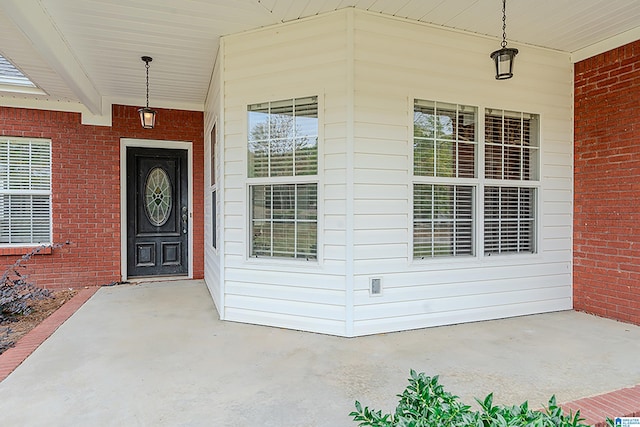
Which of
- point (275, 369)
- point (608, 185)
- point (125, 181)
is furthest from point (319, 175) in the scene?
point (125, 181)

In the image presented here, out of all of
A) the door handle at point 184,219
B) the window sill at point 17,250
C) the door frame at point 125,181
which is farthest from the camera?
the door handle at point 184,219

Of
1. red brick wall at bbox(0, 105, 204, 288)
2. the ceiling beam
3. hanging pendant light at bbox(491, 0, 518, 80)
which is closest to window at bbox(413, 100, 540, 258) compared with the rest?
hanging pendant light at bbox(491, 0, 518, 80)

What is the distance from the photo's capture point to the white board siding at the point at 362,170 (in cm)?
351

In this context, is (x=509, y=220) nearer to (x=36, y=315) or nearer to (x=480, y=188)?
(x=480, y=188)

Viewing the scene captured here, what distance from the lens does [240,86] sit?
3.91m

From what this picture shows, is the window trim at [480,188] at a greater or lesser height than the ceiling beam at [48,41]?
lesser

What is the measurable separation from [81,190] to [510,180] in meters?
5.98

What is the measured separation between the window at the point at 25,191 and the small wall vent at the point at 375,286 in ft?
16.5

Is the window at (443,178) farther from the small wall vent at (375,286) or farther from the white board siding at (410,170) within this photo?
the small wall vent at (375,286)

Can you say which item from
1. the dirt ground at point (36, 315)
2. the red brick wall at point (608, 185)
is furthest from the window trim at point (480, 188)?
the dirt ground at point (36, 315)

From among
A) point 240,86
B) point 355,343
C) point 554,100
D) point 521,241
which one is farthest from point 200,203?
point 554,100

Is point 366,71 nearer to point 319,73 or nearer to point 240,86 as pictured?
point 319,73

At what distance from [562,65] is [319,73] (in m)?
2.99

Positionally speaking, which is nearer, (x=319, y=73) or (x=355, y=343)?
(x=355, y=343)
